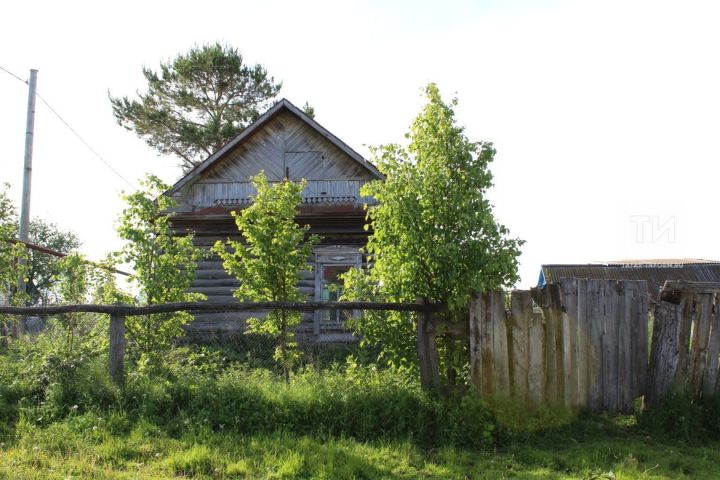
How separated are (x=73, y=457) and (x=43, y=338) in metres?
3.89

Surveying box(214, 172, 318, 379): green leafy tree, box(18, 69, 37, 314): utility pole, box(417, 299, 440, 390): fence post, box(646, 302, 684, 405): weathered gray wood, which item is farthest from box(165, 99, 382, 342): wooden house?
box(646, 302, 684, 405): weathered gray wood

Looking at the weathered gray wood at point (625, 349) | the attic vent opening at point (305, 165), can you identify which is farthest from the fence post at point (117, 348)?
the attic vent opening at point (305, 165)

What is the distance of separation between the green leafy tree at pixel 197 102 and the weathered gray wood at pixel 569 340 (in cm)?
2526

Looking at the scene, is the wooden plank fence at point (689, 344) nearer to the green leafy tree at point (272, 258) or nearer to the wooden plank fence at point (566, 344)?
the wooden plank fence at point (566, 344)

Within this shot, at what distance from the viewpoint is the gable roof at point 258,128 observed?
14.9 meters

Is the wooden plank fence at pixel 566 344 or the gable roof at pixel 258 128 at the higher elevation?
the gable roof at pixel 258 128

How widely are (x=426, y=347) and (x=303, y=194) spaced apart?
382 inches

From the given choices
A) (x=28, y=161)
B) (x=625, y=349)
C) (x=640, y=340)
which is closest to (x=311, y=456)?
(x=625, y=349)

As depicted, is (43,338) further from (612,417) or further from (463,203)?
(612,417)

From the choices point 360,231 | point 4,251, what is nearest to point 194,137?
point 360,231

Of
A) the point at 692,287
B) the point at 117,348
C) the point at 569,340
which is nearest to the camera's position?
the point at 692,287

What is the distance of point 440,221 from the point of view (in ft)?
20.2

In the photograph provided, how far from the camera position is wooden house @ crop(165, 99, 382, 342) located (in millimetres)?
Answer: 13938

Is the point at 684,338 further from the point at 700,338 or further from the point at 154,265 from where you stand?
the point at 154,265
